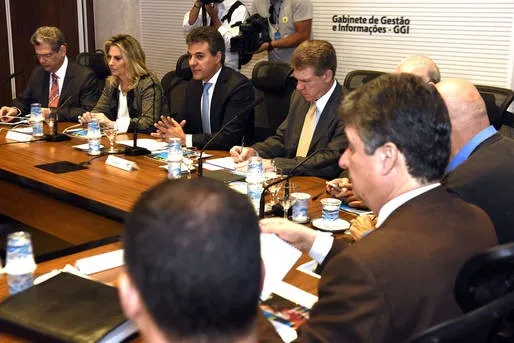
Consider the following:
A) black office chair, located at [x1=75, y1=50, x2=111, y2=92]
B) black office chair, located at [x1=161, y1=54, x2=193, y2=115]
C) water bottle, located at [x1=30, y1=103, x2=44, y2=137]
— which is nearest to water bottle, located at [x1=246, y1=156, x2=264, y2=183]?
water bottle, located at [x1=30, y1=103, x2=44, y2=137]

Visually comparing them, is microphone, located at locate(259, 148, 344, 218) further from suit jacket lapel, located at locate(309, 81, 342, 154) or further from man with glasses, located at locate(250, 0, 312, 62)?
man with glasses, located at locate(250, 0, 312, 62)

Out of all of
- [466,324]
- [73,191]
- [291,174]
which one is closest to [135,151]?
[73,191]

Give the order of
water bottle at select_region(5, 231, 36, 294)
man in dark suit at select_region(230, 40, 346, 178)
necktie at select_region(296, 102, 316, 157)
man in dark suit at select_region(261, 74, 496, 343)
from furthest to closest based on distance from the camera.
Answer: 1. necktie at select_region(296, 102, 316, 157)
2. man in dark suit at select_region(230, 40, 346, 178)
3. water bottle at select_region(5, 231, 36, 294)
4. man in dark suit at select_region(261, 74, 496, 343)

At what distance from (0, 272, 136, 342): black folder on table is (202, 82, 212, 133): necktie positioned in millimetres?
2528

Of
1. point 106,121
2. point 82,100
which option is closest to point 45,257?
point 106,121

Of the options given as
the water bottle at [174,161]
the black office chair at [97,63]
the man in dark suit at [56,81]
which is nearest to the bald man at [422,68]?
the water bottle at [174,161]

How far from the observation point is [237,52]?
5.03m

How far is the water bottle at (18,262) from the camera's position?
1.64 m

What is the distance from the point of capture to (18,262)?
1.65 metres

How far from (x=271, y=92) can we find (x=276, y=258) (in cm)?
250

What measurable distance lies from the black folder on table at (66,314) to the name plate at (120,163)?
1452 mm

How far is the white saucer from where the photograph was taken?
7.25 feet

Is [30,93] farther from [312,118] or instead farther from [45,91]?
[312,118]

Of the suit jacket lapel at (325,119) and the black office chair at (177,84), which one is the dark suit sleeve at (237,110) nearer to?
the suit jacket lapel at (325,119)
